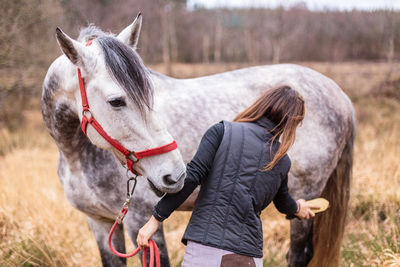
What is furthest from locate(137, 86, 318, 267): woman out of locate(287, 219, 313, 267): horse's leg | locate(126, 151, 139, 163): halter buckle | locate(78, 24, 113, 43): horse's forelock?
locate(287, 219, 313, 267): horse's leg

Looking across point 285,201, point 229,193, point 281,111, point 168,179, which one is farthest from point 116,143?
point 285,201

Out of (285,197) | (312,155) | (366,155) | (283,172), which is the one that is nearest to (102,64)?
(283,172)

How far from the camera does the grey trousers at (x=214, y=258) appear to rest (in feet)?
5.38

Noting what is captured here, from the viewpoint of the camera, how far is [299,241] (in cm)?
292

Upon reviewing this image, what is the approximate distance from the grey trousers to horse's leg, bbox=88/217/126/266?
1.11m

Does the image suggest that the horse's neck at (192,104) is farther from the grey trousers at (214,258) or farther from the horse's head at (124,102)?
the grey trousers at (214,258)

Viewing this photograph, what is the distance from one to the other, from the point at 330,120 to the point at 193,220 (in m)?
1.61

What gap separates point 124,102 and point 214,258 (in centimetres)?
85

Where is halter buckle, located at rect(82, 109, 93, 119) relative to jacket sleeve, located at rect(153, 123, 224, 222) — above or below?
above

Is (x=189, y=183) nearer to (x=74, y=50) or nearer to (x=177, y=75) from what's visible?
(x=74, y=50)

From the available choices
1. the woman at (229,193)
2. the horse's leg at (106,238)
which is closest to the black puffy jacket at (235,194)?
the woman at (229,193)

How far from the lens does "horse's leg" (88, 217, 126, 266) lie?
103 inches

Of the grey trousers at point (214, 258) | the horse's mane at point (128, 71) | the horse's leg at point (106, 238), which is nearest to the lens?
the grey trousers at point (214, 258)

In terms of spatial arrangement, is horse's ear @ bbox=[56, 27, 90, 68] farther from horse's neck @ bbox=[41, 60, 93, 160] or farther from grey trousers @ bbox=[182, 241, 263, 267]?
grey trousers @ bbox=[182, 241, 263, 267]
